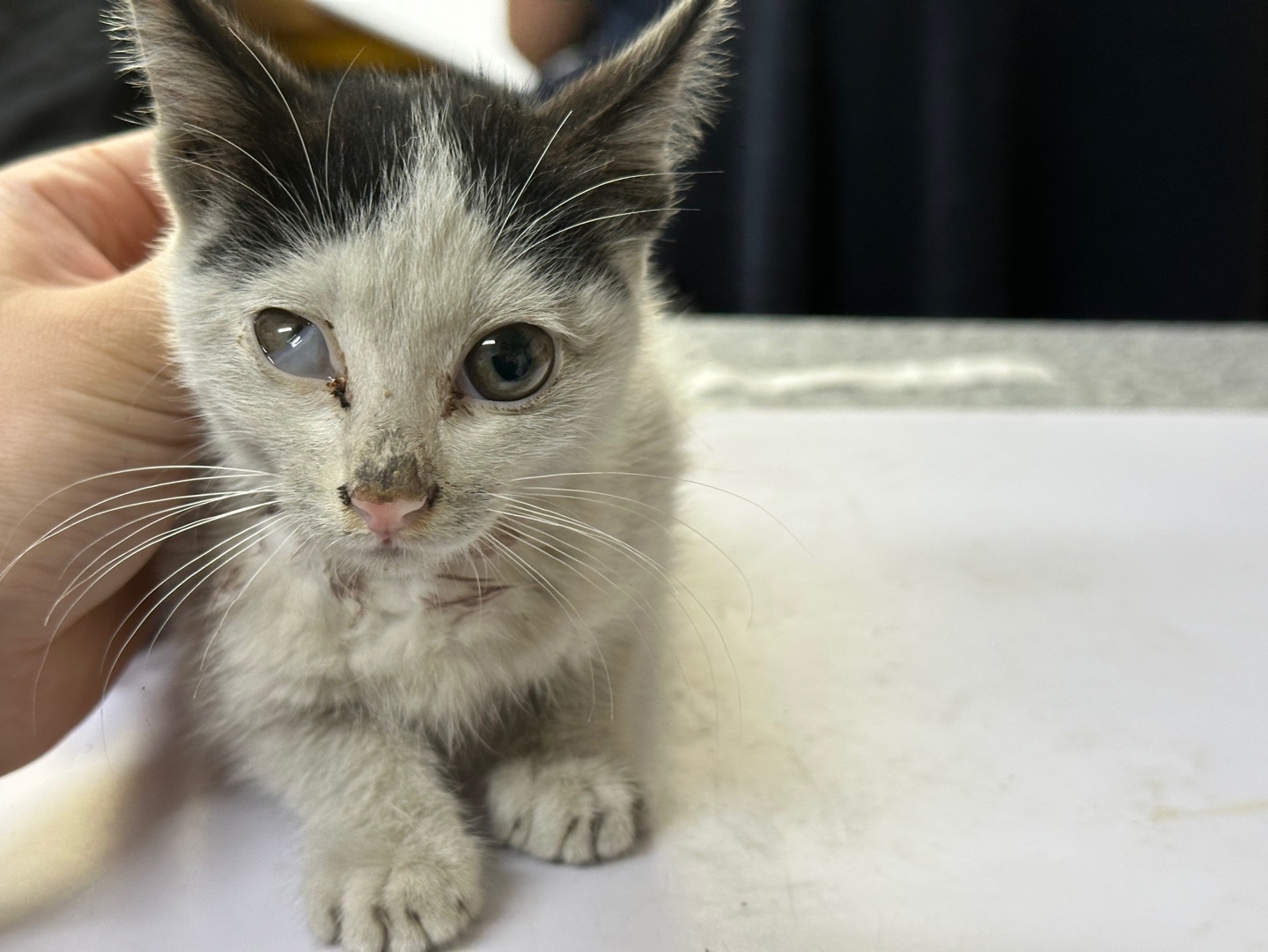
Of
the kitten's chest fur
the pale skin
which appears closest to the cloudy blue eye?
the kitten's chest fur

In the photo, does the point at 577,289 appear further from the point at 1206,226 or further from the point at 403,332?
the point at 1206,226

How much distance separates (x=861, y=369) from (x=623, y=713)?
88cm

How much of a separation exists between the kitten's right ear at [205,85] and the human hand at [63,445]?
0.38 ft

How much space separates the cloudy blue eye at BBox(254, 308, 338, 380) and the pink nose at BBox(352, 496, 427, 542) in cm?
9

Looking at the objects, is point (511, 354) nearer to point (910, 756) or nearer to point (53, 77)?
point (910, 756)

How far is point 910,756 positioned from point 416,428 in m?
0.43

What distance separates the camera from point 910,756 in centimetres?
75

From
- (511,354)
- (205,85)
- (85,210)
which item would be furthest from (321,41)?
(511,354)

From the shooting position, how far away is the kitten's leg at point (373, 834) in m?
0.58

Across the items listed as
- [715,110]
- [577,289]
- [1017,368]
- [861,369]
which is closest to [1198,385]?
[1017,368]

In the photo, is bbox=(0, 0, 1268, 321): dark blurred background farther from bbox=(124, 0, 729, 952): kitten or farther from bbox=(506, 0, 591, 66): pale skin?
bbox=(124, 0, 729, 952): kitten

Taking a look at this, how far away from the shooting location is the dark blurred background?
1.80 metres

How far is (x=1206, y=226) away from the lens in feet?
6.28

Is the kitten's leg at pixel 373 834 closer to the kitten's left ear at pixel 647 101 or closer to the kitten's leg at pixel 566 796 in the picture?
the kitten's leg at pixel 566 796
